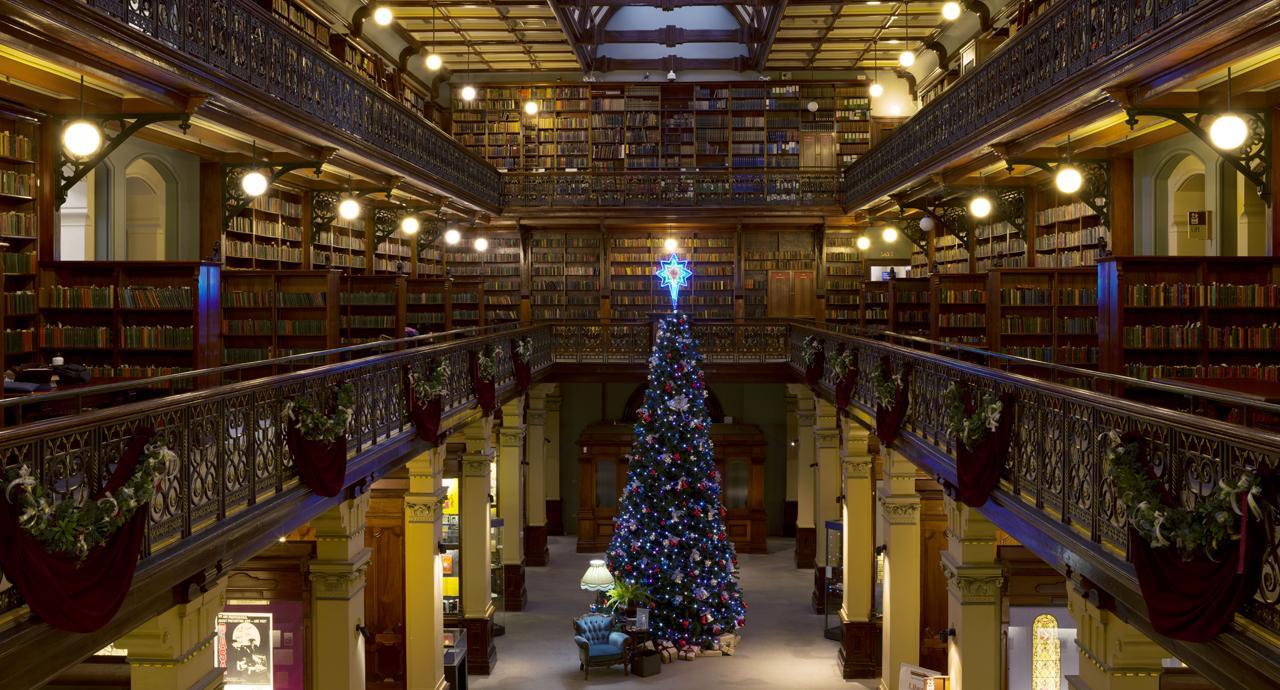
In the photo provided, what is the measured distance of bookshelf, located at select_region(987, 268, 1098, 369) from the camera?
10.8 meters

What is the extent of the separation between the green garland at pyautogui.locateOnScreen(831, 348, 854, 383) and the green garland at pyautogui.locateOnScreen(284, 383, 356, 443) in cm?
573

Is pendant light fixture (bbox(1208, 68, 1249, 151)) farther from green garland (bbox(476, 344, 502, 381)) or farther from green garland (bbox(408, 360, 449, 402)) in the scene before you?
green garland (bbox(476, 344, 502, 381))

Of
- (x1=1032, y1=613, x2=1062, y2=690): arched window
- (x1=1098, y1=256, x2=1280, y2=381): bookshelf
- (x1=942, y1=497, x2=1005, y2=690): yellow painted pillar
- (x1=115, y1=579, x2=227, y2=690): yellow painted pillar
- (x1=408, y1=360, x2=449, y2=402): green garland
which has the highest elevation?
(x1=1098, y1=256, x2=1280, y2=381): bookshelf

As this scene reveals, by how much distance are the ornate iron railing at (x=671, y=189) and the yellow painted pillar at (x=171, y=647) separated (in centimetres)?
1365

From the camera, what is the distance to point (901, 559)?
36.1ft

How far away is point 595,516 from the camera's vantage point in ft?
68.2

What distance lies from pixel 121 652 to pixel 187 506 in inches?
153

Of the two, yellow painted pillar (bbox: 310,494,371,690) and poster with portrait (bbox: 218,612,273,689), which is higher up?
yellow painted pillar (bbox: 310,494,371,690)

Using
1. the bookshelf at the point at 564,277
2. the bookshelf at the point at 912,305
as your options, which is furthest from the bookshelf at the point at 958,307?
the bookshelf at the point at 564,277

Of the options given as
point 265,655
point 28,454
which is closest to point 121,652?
point 265,655

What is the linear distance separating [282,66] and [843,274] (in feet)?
43.8

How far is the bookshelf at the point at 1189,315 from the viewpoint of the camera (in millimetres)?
8445

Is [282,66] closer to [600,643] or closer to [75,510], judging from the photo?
[75,510]

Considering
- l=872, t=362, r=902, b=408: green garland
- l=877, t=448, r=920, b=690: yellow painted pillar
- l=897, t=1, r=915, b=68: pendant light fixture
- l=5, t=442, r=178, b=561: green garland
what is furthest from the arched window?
l=897, t=1, r=915, b=68: pendant light fixture
